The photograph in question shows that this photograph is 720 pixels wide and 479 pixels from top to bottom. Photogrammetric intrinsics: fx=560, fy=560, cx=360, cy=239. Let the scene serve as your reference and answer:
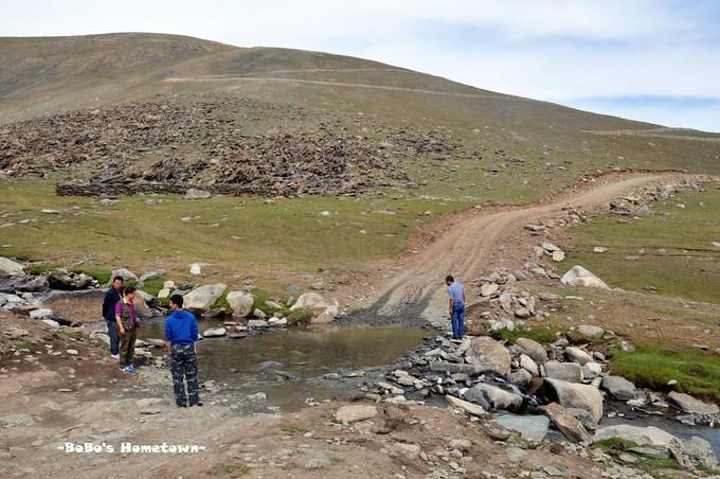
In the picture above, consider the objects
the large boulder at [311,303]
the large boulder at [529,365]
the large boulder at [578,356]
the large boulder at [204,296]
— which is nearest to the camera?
the large boulder at [529,365]

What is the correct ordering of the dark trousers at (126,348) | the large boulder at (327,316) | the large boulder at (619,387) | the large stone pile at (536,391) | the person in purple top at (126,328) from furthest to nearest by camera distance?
the large boulder at (327,316) → the large boulder at (619,387) → the dark trousers at (126,348) → the person in purple top at (126,328) → the large stone pile at (536,391)

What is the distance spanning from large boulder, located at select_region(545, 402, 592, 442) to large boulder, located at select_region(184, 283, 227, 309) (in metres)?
18.0

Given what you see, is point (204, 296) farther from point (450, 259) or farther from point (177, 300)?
point (450, 259)

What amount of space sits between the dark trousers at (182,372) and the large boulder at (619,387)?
45.6 feet

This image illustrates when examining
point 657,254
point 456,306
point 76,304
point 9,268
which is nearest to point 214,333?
point 76,304

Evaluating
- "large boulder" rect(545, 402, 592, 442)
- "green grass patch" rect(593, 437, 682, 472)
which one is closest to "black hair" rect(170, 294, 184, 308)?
"large boulder" rect(545, 402, 592, 442)

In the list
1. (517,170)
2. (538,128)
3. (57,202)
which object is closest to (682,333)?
(517,170)

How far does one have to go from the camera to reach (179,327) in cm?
1483

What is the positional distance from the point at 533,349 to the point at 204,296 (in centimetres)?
1629

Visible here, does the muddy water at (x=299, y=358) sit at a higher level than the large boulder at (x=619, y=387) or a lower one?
higher

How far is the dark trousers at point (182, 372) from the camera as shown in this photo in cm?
1491

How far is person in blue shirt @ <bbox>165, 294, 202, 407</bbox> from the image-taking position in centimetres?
1484

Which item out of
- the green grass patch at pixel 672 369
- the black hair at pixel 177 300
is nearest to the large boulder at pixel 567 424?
the green grass patch at pixel 672 369

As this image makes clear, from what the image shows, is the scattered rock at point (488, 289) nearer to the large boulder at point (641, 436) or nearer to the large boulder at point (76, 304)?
the large boulder at point (641, 436)
